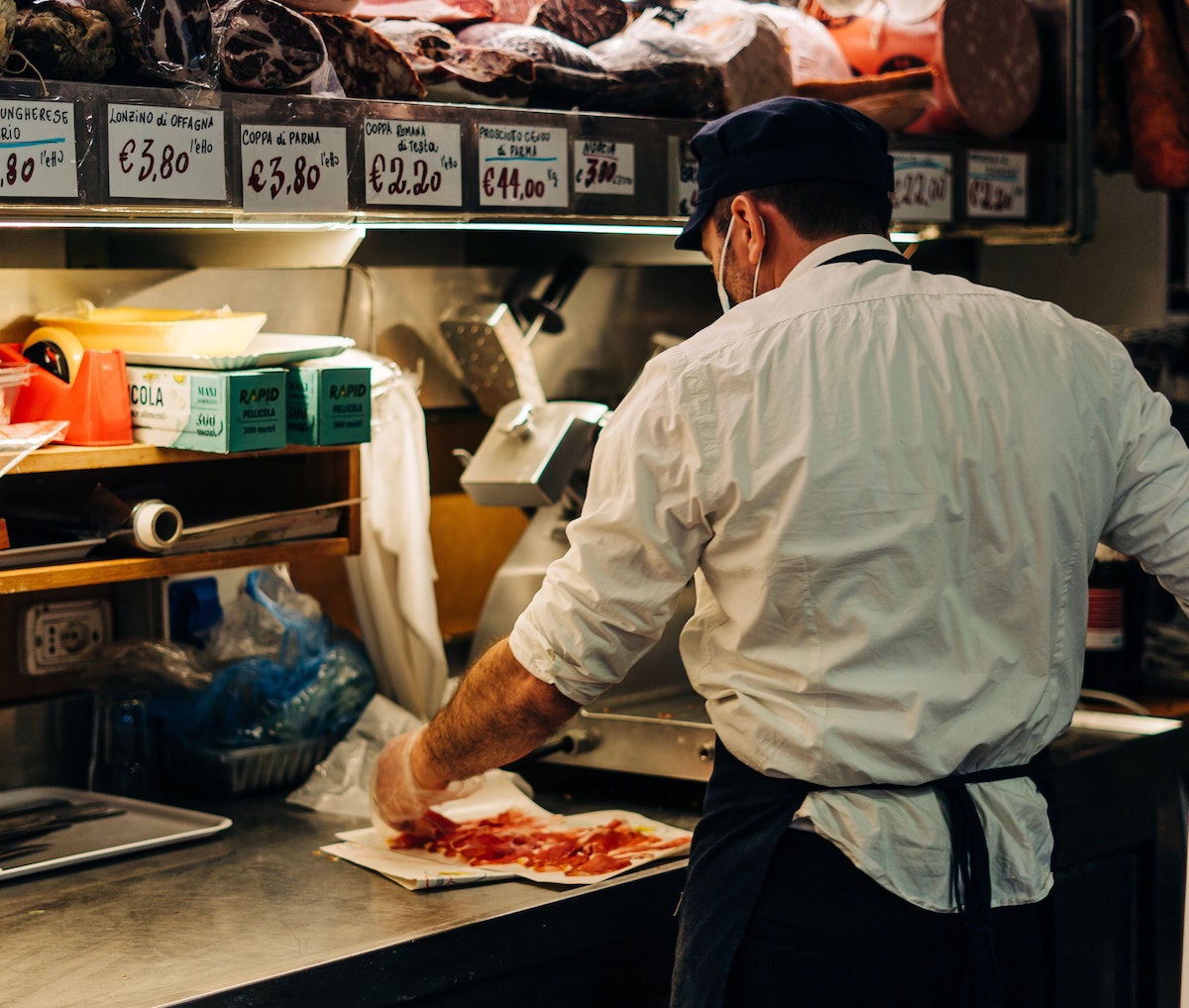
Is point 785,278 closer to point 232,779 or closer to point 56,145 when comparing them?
point 56,145

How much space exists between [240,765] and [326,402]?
59cm

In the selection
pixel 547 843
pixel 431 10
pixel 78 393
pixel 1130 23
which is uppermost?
pixel 1130 23

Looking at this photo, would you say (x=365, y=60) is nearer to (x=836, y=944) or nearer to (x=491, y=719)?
(x=491, y=719)

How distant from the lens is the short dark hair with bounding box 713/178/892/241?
161cm

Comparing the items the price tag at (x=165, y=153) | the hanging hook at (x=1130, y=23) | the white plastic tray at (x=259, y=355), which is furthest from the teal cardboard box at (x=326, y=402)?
the hanging hook at (x=1130, y=23)

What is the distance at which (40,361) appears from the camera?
191cm

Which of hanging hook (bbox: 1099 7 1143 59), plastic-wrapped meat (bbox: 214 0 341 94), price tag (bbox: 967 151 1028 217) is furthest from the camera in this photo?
hanging hook (bbox: 1099 7 1143 59)

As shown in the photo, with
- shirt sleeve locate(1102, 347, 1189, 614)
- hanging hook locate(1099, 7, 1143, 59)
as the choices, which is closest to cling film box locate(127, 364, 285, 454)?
shirt sleeve locate(1102, 347, 1189, 614)

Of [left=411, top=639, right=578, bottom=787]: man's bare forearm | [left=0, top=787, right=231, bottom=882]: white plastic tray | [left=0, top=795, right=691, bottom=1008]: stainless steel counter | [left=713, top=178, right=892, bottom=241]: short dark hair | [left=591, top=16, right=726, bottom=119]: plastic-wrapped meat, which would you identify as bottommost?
[left=0, top=795, right=691, bottom=1008]: stainless steel counter

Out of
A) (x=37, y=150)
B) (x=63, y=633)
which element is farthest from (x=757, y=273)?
(x=63, y=633)

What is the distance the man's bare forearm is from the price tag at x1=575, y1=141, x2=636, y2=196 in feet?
2.33

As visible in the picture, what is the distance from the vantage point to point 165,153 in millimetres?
1669

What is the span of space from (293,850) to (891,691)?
871 millimetres

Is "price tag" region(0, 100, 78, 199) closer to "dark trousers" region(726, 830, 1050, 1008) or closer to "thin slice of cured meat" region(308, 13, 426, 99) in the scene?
"thin slice of cured meat" region(308, 13, 426, 99)
